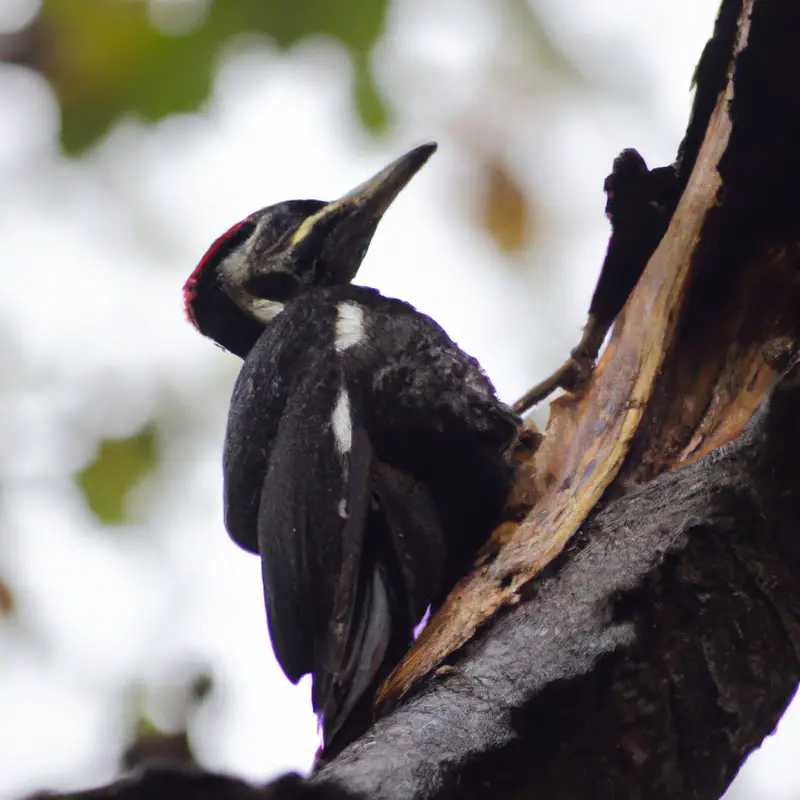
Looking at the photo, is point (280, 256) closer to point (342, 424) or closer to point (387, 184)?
point (387, 184)

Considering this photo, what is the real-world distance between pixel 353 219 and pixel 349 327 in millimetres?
649

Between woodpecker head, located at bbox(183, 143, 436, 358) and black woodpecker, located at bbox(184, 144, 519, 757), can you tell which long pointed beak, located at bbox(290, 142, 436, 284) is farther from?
black woodpecker, located at bbox(184, 144, 519, 757)

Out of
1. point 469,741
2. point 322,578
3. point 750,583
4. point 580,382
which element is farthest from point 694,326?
point 469,741

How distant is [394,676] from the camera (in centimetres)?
186

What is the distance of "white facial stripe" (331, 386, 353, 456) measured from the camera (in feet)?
7.29

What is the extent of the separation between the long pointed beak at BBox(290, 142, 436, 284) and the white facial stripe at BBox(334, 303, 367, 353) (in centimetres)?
50

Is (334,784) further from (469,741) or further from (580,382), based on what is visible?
(580,382)

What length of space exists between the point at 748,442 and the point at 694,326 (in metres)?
0.66

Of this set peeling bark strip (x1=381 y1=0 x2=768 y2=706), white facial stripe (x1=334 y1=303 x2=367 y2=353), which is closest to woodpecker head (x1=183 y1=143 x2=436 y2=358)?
white facial stripe (x1=334 y1=303 x2=367 y2=353)

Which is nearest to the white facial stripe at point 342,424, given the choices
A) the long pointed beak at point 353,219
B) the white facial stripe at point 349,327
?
the white facial stripe at point 349,327

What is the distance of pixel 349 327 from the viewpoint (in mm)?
2520

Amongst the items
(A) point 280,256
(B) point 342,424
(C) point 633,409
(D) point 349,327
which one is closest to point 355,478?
(B) point 342,424

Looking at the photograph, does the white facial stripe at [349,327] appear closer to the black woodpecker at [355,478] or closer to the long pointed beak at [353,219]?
the black woodpecker at [355,478]

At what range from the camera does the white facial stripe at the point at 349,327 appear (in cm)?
246
